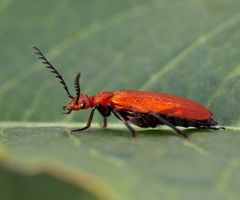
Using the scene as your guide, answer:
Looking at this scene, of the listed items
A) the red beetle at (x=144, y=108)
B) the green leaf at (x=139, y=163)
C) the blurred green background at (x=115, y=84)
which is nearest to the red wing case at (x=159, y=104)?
the red beetle at (x=144, y=108)

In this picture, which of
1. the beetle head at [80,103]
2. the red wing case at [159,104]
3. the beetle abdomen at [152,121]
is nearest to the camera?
the red wing case at [159,104]

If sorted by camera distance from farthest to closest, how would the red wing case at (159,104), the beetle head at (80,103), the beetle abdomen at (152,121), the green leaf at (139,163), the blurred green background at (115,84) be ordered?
the beetle head at (80,103)
the beetle abdomen at (152,121)
the red wing case at (159,104)
the blurred green background at (115,84)
the green leaf at (139,163)

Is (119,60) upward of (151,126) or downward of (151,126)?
upward

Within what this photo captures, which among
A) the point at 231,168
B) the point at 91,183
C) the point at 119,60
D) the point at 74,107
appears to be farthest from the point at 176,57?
the point at 91,183

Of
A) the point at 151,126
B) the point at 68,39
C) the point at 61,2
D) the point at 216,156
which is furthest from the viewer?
the point at 61,2

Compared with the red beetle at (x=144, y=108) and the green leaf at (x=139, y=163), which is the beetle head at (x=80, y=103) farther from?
the green leaf at (x=139, y=163)

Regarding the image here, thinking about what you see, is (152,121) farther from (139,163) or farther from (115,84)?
(139,163)

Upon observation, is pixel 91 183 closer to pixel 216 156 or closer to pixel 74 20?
pixel 216 156
